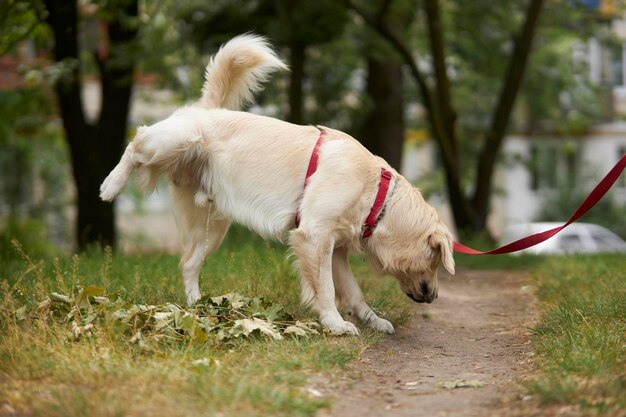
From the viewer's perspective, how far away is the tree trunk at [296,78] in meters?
14.3

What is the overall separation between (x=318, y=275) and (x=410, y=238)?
2.39 ft

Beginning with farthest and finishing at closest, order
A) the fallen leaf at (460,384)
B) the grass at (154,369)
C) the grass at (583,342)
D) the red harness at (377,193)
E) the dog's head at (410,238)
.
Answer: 1. the dog's head at (410,238)
2. the red harness at (377,193)
3. the fallen leaf at (460,384)
4. the grass at (583,342)
5. the grass at (154,369)

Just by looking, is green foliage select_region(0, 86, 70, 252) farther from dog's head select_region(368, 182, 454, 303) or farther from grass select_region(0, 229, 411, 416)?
grass select_region(0, 229, 411, 416)

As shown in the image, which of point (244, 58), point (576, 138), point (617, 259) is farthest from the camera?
point (576, 138)

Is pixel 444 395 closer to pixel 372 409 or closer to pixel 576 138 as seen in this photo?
pixel 372 409

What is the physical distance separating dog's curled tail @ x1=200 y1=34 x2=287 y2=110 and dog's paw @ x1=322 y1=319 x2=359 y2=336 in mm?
1951

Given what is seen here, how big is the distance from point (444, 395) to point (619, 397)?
40.0 inches

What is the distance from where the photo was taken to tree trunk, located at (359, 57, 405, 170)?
17.6 m

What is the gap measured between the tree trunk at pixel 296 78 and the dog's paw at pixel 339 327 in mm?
8381

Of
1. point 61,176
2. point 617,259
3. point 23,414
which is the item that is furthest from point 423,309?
point 61,176

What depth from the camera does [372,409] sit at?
4.52 metres

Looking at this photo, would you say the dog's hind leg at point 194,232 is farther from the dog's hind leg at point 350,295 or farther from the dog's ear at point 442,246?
the dog's ear at point 442,246

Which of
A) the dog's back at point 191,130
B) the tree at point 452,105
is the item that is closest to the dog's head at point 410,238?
the dog's back at point 191,130

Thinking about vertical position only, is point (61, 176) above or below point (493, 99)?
below
